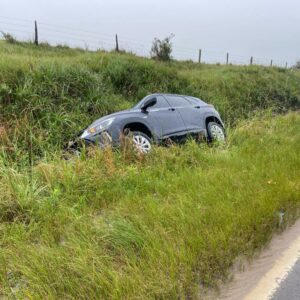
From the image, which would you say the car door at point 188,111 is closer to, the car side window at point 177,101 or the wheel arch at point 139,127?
the car side window at point 177,101

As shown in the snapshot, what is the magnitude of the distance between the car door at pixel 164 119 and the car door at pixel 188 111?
15cm

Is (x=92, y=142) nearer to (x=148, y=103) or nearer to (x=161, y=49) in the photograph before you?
(x=148, y=103)

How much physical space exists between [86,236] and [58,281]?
75 centimetres

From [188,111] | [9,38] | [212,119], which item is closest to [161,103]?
[188,111]

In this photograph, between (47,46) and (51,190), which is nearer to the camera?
(51,190)

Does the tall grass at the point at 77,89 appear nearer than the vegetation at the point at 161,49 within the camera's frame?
Yes

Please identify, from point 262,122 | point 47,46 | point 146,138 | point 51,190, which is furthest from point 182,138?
point 47,46

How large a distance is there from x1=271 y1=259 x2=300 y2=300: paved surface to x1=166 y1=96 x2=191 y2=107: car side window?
6.13 m

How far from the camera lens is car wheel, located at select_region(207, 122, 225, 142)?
9.03m

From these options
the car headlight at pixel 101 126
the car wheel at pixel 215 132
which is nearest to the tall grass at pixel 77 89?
the car headlight at pixel 101 126

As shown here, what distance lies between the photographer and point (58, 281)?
9.93 ft

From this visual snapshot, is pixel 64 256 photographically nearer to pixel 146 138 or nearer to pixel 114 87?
pixel 146 138

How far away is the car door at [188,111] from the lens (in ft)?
29.8

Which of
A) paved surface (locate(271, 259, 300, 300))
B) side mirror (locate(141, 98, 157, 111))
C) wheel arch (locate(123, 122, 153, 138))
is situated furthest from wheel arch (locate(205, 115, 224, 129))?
paved surface (locate(271, 259, 300, 300))
